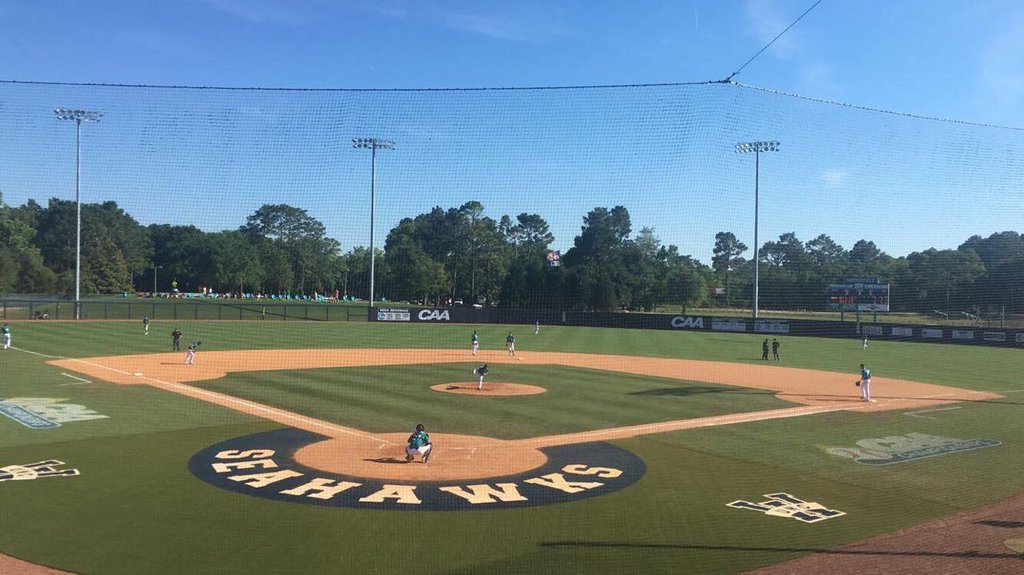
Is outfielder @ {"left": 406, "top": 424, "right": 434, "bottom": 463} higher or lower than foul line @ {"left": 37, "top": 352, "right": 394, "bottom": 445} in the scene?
higher

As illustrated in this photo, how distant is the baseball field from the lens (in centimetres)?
837

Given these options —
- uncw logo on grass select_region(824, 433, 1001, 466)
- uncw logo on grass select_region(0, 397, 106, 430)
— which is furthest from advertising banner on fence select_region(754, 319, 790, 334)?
uncw logo on grass select_region(0, 397, 106, 430)

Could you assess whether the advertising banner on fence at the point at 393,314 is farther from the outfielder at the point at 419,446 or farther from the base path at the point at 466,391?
the outfielder at the point at 419,446

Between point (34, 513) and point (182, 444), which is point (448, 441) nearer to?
point (182, 444)

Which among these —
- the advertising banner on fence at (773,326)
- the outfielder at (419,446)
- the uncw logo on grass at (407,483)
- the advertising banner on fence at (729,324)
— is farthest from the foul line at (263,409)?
the advertising banner on fence at (729,324)

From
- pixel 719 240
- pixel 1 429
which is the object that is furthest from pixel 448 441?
pixel 719 240

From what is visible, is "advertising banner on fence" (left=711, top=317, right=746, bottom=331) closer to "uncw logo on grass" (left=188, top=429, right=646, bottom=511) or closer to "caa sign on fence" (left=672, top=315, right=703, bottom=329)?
"caa sign on fence" (left=672, top=315, right=703, bottom=329)

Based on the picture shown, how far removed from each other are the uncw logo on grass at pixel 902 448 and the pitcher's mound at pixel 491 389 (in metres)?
9.65

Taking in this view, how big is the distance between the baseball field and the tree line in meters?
6.29

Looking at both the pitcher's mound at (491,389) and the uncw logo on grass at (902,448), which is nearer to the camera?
the uncw logo on grass at (902,448)

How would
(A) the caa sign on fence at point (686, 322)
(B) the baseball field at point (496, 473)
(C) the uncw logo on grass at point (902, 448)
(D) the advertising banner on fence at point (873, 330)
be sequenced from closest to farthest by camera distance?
(B) the baseball field at point (496, 473)
(C) the uncw logo on grass at point (902, 448)
(D) the advertising banner on fence at point (873, 330)
(A) the caa sign on fence at point (686, 322)

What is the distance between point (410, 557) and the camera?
8141 mm

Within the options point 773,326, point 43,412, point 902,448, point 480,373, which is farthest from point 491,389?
point 773,326

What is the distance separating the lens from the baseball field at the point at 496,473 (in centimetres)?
837
